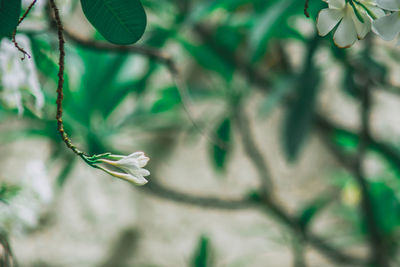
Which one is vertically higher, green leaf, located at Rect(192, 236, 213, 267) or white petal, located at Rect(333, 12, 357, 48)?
white petal, located at Rect(333, 12, 357, 48)

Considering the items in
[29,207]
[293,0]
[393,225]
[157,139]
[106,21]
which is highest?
[157,139]

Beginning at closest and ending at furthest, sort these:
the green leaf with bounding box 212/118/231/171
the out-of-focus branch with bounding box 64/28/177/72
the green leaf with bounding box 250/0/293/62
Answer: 1. the out-of-focus branch with bounding box 64/28/177/72
2. the green leaf with bounding box 250/0/293/62
3. the green leaf with bounding box 212/118/231/171

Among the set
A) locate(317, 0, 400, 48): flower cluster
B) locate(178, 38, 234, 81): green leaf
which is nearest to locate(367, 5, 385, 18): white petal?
locate(317, 0, 400, 48): flower cluster

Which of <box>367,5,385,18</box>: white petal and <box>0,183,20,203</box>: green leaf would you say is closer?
<box>367,5,385,18</box>: white petal

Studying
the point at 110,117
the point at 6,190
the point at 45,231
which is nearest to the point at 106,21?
the point at 6,190

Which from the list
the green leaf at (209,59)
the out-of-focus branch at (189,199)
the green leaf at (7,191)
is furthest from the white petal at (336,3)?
the green leaf at (209,59)

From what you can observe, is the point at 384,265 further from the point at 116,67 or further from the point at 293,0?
the point at 116,67

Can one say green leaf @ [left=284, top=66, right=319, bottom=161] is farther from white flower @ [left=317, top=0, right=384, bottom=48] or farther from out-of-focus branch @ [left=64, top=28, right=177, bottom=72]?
white flower @ [left=317, top=0, right=384, bottom=48]
